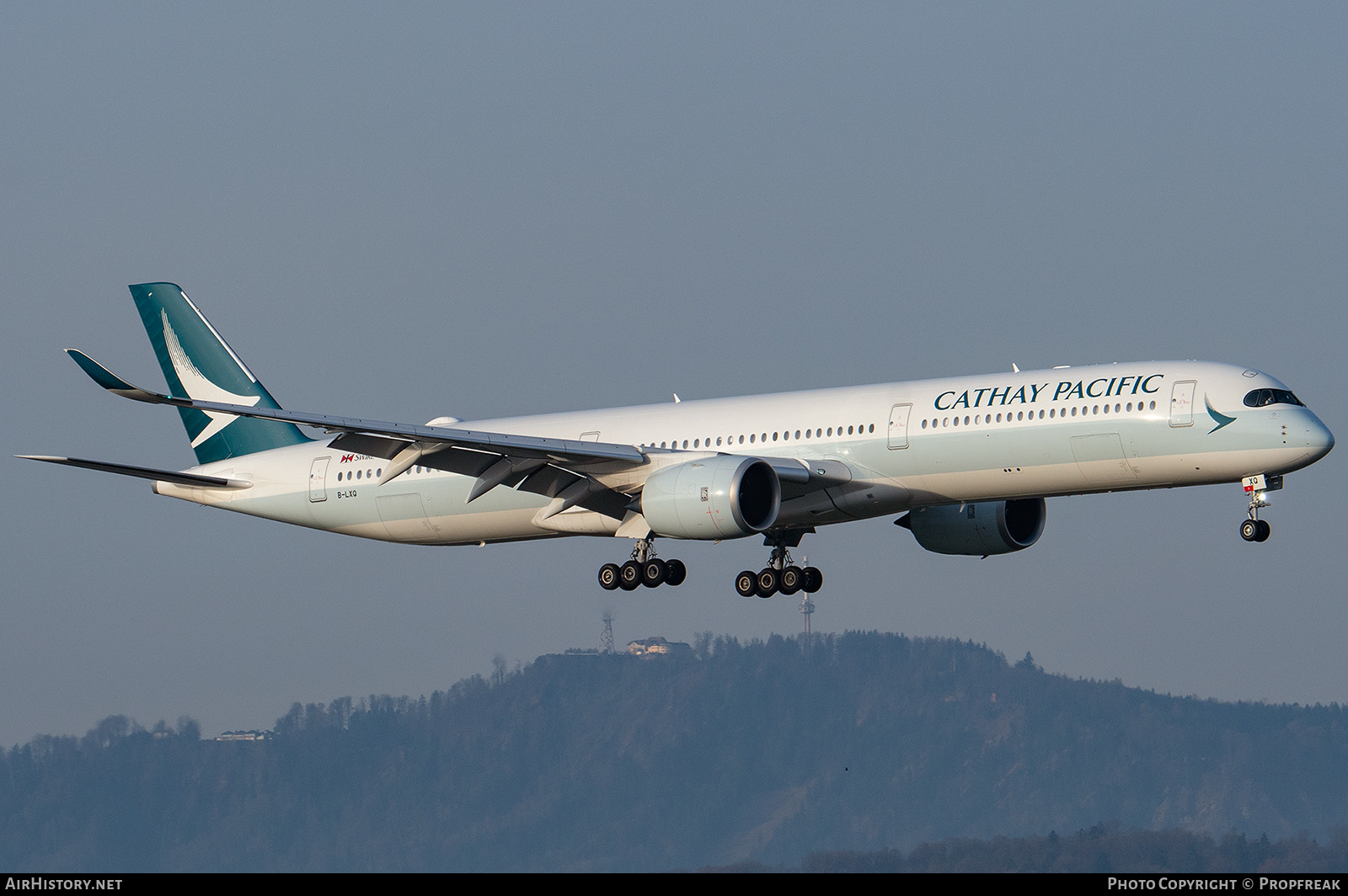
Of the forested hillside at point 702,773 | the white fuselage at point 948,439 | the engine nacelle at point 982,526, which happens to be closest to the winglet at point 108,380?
the white fuselage at point 948,439

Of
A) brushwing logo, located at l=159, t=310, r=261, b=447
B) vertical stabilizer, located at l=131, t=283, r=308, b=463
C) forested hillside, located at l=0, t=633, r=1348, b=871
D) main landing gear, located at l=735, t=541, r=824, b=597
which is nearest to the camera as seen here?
main landing gear, located at l=735, t=541, r=824, b=597

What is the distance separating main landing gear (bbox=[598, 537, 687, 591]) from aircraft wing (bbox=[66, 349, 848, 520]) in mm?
1287

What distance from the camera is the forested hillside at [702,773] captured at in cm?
9388

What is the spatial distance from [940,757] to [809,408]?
8844 centimetres

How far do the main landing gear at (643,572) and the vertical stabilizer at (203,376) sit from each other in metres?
12.6

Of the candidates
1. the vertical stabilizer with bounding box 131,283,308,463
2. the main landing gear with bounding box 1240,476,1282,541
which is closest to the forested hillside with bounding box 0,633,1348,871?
the vertical stabilizer with bounding box 131,283,308,463

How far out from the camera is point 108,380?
129 feet

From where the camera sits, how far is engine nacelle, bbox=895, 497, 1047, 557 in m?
48.3

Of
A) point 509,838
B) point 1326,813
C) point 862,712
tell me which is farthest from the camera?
point 862,712

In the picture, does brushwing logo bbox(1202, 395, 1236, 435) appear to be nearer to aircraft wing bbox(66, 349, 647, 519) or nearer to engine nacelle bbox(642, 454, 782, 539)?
engine nacelle bbox(642, 454, 782, 539)

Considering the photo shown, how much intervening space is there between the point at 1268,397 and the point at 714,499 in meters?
12.6

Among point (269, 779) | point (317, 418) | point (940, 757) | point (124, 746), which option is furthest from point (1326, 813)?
point (317, 418)

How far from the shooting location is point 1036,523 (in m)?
49.0
